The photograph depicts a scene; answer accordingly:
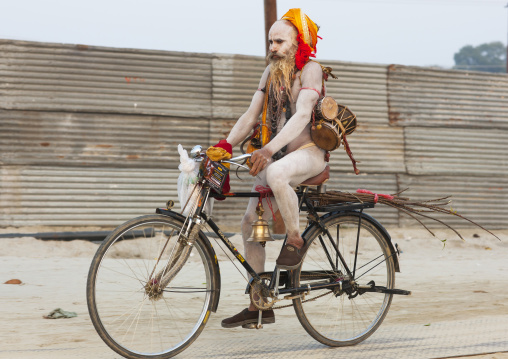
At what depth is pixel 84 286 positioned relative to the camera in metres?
6.09

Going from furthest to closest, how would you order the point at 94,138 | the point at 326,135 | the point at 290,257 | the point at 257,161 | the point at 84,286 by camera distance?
the point at 94,138, the point at 84,286, the point at 326,135, the point at 290,257, the point at 257,161

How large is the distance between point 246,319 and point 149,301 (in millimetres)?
636

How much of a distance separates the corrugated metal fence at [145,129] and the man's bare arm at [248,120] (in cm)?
593

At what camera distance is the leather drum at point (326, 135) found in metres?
3.94

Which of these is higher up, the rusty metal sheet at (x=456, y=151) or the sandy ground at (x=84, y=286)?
the rusty metal sheet at (x=456, y=151)

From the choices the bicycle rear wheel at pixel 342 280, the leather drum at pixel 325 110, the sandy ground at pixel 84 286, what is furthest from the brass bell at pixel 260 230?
the sandy ground at pixel 84 286

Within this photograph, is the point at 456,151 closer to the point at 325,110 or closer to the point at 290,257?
the point at 325,110

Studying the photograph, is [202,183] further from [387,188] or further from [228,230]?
[387,188]

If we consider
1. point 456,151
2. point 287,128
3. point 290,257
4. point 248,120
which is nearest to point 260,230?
point 290,257

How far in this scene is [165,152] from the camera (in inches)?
398

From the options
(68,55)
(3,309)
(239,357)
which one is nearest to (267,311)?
(239,357)

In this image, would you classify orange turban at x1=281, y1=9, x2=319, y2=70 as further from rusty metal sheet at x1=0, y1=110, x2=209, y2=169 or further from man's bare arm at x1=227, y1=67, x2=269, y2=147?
rusty metal sheet at x1=0, y1=110, x2=209, y2=169

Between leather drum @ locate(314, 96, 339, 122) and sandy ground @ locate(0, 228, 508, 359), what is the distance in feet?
4.92

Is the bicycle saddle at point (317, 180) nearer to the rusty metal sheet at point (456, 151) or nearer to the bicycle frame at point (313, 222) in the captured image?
the bicycle frame at point (313, 222)
